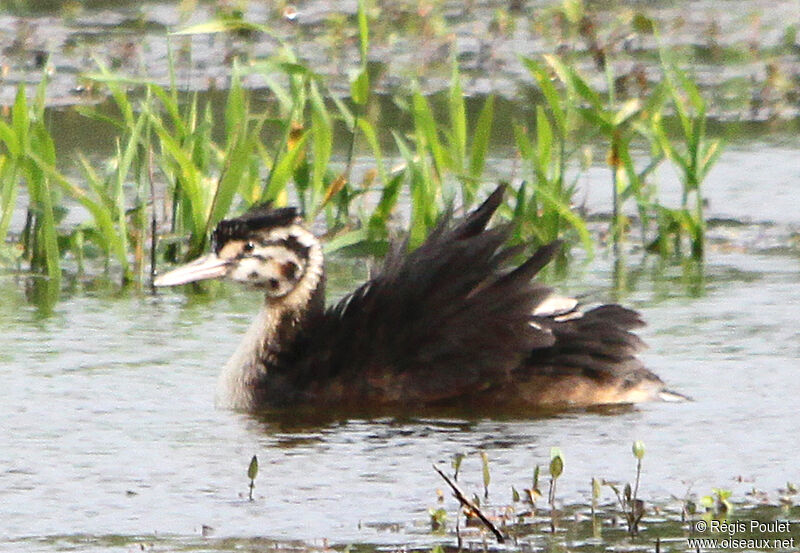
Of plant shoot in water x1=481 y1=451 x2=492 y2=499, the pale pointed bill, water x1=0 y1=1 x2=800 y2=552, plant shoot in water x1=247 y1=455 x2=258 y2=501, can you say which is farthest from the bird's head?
plant shoot in water x1=481 y1=451 x2=492 y2=499

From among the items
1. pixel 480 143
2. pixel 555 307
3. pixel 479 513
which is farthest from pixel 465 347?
pixel 479 513

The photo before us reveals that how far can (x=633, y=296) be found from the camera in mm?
9648

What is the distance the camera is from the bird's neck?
8094 millimetres

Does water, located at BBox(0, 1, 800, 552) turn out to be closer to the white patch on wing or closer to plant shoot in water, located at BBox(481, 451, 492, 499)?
plant shoot in water, located at BBox(481, 451, 492, 499)

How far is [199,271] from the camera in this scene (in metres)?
8.44

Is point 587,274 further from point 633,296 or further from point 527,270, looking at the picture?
point 527,270

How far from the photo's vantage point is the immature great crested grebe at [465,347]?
317 inches

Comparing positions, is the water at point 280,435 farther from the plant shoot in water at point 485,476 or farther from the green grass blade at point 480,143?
the green grass blade at point 480,143

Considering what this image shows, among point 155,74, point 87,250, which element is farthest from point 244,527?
point 155,74

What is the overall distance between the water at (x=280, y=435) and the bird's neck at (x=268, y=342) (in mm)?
122

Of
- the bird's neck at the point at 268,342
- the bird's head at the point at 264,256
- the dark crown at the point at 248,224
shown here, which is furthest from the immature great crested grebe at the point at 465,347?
the dark crown at the point at 248,224

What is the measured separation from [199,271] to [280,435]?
1.03 meters

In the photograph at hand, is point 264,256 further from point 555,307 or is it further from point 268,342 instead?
point 555,307

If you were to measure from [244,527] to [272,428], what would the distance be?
5.50 ft
